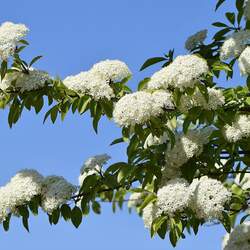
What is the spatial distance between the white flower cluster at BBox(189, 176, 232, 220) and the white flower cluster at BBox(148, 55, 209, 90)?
743 mm

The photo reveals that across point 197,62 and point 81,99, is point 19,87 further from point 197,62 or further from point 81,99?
point 197,62

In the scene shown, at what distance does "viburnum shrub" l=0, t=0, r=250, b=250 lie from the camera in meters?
5.14

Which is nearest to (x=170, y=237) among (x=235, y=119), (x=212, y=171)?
(x=212, y=171)

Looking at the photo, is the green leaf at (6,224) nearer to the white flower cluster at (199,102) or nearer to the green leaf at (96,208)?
the white flower cluster at (199,102)

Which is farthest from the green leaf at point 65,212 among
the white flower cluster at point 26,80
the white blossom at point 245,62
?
the white blossom at point 245,62

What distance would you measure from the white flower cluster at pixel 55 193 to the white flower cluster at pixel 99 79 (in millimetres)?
768

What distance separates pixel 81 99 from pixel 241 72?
1.34 m

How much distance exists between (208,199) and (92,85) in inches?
50.5

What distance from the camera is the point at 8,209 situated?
5.80m

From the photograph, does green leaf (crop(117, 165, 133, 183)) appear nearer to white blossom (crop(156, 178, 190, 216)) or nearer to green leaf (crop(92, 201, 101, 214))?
white blossom (crop(156, 178, 190, 216))

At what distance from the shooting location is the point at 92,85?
218 inches

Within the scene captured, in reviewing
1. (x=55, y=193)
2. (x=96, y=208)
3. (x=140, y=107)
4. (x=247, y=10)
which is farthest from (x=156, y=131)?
(x=96, y=208)

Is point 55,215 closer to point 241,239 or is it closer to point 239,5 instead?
point 241,239

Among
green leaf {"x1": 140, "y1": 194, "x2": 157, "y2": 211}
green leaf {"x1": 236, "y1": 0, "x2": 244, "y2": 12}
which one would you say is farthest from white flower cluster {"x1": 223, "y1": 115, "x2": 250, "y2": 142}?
green leaf {"x1": 236, "y1": 0, "x2": 244, "y2": 12}
